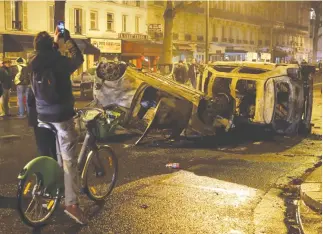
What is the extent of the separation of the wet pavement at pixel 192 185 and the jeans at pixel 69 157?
0.32 meters

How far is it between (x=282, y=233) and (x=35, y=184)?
251 centimetres

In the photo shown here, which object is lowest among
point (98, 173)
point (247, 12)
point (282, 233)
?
point (282, 233)

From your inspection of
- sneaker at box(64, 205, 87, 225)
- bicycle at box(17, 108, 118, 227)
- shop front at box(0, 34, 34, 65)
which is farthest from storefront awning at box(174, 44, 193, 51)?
sneaker at box(64, 205, 87, 225)

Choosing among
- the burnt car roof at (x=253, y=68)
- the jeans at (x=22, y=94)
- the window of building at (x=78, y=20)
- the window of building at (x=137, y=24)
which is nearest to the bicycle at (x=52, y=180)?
the burnt car roof at (x=253, y=68)

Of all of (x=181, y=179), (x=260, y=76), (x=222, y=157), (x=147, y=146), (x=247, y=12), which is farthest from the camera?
(x=247, y=12)

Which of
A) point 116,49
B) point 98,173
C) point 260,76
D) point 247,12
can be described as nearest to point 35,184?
point 98,173

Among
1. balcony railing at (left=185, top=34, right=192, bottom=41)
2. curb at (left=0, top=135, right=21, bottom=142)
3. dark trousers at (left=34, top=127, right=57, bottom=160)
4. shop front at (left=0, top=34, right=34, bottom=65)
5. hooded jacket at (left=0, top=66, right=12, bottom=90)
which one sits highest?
balcony railing at (left=185, top=34, right=192, bottom=41)

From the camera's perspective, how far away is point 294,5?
80.4 meters

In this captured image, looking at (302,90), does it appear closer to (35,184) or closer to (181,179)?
(181,179)

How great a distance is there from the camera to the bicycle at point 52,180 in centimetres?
464

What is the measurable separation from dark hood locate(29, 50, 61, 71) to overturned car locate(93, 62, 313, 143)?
4.72m

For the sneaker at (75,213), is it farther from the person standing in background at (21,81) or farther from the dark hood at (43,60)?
the person standing in background at (21,81)

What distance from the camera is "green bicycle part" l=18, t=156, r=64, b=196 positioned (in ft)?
15.2

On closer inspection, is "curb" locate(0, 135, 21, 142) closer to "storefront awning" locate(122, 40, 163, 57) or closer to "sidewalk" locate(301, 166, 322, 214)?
"sidewalk" locate(301, 166, 322, 214)
